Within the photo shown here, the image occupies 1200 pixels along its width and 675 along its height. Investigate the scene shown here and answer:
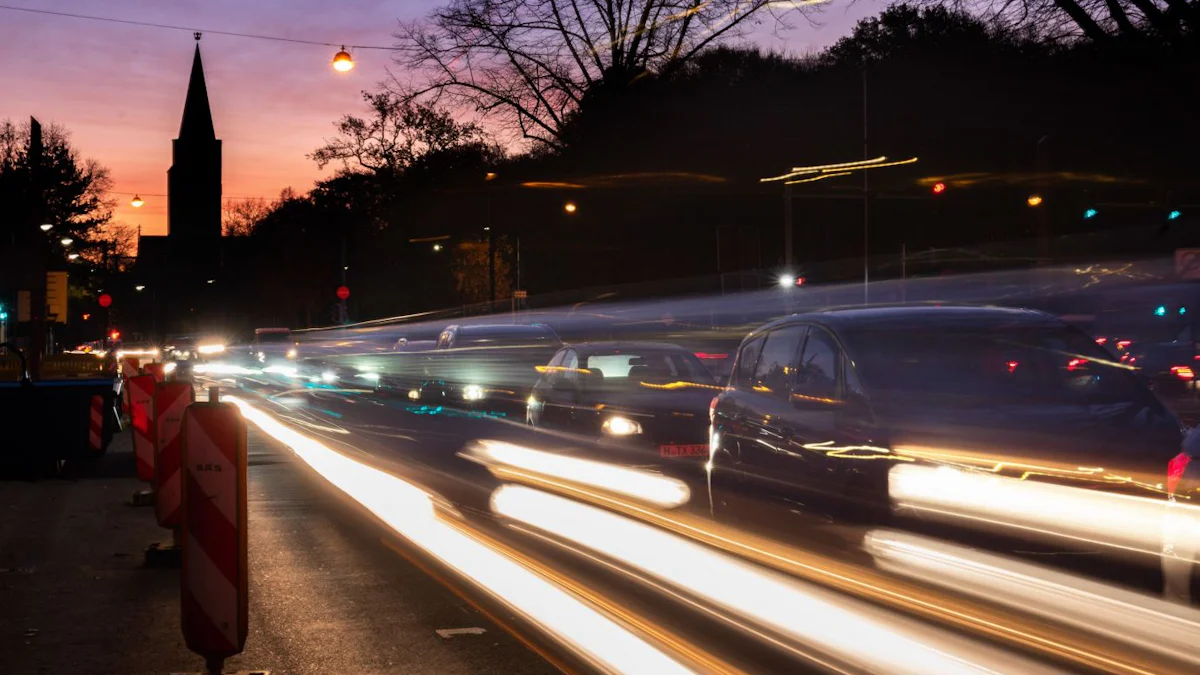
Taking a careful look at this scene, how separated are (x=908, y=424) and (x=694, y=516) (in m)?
3.42

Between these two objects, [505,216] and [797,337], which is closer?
[797,337]

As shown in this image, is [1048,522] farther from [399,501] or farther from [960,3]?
[960,3]

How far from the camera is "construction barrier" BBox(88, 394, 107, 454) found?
16.8 m

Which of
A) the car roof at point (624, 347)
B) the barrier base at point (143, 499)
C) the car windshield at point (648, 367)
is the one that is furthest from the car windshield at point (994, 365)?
the car roof at point (624, 347)

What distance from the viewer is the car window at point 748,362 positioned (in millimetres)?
10625

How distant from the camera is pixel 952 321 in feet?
29.9

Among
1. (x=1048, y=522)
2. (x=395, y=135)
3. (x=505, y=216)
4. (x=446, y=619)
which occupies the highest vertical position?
(x=395, y=135)

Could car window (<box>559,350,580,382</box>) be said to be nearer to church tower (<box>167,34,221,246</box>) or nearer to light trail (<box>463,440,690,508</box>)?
light trail (<box>463,440,690,508</box>)

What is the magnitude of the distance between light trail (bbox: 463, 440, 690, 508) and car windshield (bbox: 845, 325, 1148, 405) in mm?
3458

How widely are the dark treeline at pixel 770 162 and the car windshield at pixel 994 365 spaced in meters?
23.9

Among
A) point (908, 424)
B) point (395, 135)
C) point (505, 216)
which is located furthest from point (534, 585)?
point (395, 135)

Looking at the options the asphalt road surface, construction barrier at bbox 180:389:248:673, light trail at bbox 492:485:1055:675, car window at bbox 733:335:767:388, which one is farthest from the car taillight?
construction barrier at bbox 180:389:248:673

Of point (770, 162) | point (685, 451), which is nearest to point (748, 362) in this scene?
point (685, 451)

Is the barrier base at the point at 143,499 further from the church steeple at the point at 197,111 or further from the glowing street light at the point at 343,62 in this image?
the church steeple at the point at 197,111
